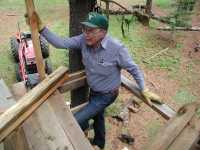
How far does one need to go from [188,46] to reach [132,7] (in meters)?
3.28

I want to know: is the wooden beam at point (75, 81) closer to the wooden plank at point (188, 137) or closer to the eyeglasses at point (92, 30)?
the eyeglasses at point (92, 30)

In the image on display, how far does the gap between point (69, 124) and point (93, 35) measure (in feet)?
3.74

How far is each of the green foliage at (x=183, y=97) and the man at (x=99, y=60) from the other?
9.83 feet

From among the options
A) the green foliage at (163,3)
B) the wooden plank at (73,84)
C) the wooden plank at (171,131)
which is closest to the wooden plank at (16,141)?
the wooden plank at (171,131)

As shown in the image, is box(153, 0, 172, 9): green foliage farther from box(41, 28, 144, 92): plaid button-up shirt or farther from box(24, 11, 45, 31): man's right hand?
box(24, 11, 45, 31): man's right hand

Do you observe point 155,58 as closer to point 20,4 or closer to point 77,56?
point 77,56

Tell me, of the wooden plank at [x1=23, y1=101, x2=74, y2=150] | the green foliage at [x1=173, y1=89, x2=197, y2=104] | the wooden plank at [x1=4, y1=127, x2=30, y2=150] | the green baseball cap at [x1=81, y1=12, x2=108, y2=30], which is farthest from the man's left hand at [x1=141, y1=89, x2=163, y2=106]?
the green foliage at [x1=173, y1=89, x2=197, y2=104]

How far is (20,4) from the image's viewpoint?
40.9 feet

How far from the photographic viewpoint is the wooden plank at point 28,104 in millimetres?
2461

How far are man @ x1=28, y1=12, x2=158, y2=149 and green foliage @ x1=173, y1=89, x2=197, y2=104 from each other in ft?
9.83

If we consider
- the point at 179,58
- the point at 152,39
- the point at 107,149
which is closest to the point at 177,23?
the point at 152,39

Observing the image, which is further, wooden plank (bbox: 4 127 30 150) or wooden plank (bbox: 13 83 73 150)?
wooden plank (bbox: 13 83 73 150)

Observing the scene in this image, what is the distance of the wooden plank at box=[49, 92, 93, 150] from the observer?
109 inches

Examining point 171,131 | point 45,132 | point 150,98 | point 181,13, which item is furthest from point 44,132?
point 181,13
